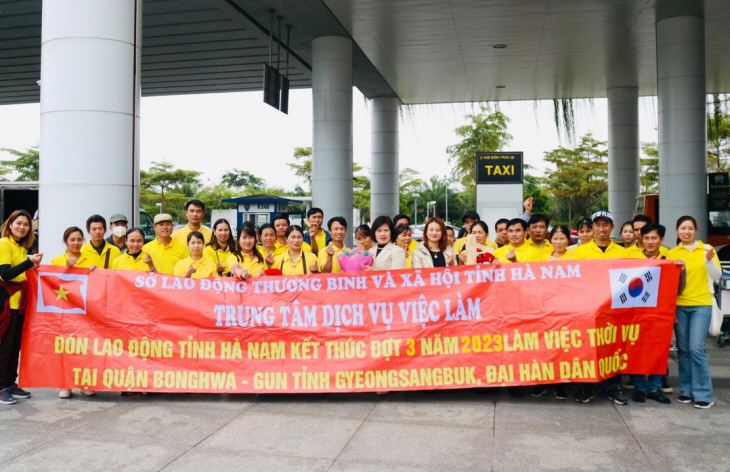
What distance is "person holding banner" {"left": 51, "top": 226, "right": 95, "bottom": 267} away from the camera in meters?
6.30

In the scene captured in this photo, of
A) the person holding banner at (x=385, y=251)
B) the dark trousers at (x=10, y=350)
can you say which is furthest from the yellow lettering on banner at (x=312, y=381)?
the dark trousers at (x=10, y=350)

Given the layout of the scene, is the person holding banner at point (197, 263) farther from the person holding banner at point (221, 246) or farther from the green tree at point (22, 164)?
the green tree at point (22, 164)

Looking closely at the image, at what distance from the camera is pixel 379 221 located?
6598 mm

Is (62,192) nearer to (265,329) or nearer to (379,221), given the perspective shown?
(265,329)

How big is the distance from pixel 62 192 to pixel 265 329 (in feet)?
10.5

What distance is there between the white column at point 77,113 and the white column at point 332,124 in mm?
9055

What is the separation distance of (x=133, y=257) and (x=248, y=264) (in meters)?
1.15

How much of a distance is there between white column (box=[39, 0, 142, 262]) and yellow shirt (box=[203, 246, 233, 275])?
1681mm

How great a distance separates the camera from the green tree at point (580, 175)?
55.1m

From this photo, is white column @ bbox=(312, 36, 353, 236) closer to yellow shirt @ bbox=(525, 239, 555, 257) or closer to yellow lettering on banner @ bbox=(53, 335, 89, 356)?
yellow shirt @ bbox=(525, 239, 555, 257)

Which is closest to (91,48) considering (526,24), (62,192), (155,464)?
(62,192)

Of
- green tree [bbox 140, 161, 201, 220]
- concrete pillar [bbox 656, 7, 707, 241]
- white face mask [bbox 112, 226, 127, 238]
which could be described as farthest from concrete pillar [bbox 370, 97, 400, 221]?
green tree [bbox 140, 161, 201, 220]

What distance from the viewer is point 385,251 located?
6.48 m

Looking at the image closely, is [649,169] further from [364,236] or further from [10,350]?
[10,350]
